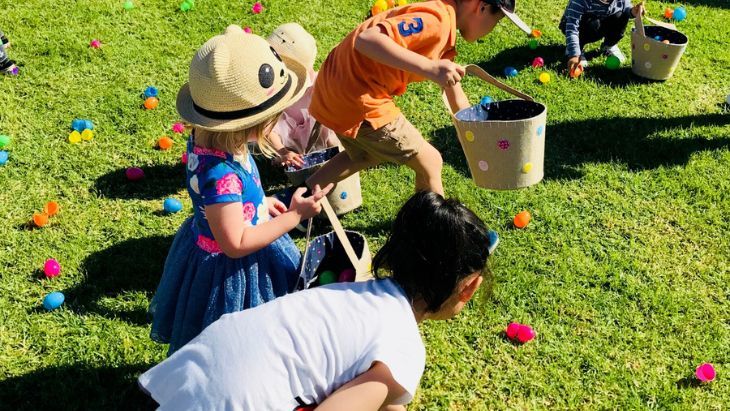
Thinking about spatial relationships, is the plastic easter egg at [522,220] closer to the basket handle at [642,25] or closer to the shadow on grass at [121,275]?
the shadow on grass at [121,275]

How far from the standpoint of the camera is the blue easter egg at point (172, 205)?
3.54 meters

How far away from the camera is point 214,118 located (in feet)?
7.00

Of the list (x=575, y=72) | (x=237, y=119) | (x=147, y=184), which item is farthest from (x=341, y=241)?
(x=575, y=72)

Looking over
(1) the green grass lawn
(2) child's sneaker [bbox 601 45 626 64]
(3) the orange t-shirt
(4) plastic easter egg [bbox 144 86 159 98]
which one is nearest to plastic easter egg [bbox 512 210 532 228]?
(1) the green grass lawn

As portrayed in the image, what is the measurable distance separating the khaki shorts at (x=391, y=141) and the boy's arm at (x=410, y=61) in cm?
42

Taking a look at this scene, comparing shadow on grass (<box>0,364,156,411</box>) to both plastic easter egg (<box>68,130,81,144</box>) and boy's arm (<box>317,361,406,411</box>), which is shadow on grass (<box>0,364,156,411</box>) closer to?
boy's arm (<box>317,361,406,411</box>)

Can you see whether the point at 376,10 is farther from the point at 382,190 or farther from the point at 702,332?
the point at 702,332

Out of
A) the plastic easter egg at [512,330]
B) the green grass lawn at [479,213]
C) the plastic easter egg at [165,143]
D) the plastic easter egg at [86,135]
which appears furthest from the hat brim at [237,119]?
the plastic easter egg at [86,135]

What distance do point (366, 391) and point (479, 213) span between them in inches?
85.2

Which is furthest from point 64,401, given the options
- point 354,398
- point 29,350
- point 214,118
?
point 354,398

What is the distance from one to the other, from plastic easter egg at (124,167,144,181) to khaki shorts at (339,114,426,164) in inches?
54.9

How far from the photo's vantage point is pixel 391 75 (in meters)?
2.88

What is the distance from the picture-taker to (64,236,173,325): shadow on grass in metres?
2.97

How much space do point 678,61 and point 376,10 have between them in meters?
2.37
